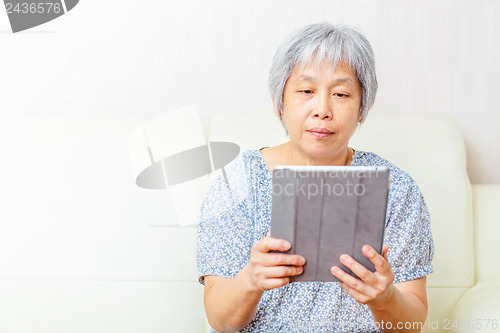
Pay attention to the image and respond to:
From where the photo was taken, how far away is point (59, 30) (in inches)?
70.8

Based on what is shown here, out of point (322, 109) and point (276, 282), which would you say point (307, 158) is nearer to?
point (322, 109)

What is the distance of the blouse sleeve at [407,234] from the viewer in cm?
126

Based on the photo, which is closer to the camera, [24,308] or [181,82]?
[24,308]

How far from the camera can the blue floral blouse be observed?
1.24 metres

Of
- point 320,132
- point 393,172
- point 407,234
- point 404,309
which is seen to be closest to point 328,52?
point 320,132

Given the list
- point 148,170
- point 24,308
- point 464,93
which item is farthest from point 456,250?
point 24,308

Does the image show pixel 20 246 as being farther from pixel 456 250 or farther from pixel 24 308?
pixel 456 250

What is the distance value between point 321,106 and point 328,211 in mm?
334

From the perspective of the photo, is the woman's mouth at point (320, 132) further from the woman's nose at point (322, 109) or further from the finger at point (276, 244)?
the finger at point (276, 244)

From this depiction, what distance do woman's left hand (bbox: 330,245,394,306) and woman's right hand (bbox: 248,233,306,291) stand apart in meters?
0.07

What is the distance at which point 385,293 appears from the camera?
1029 millimetres

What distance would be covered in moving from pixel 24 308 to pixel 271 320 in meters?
0.71

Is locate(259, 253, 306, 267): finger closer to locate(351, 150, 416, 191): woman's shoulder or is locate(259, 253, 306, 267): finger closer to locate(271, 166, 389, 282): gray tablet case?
locate(271, 166, 389, 282): gray tablet case

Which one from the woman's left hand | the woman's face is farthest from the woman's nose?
the woman's left hand
